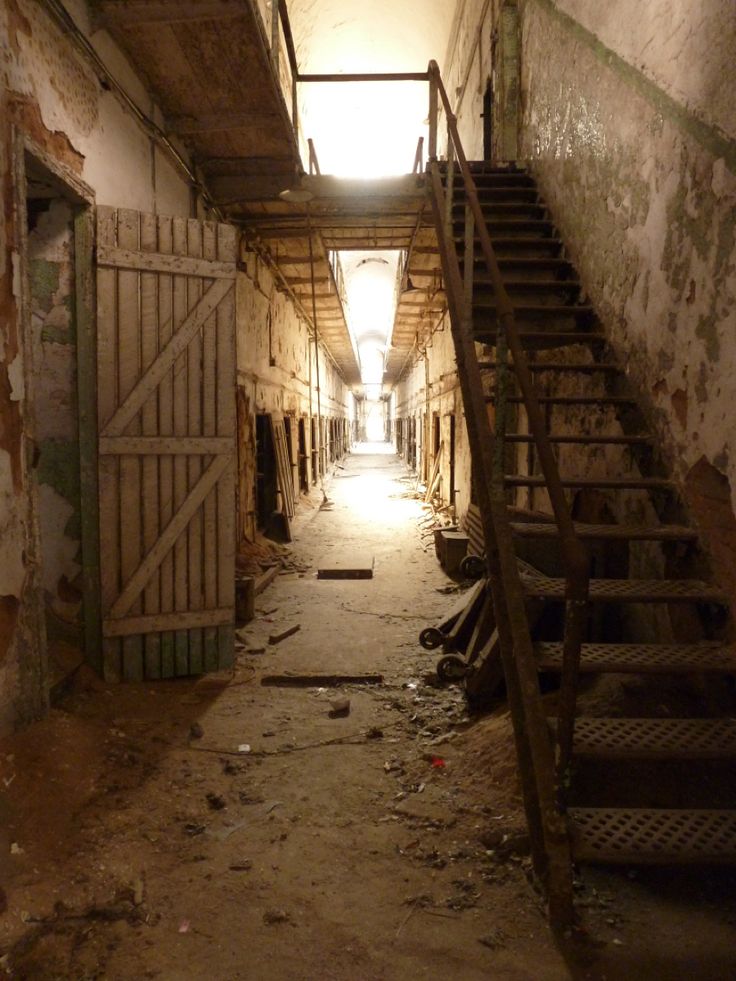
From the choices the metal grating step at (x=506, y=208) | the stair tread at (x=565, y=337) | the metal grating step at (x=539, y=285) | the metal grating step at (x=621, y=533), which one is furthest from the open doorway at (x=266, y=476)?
the metal grating step at (x=621, y=533)

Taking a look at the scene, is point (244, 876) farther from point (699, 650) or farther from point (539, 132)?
point (539, 132)

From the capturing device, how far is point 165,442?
4.68 m

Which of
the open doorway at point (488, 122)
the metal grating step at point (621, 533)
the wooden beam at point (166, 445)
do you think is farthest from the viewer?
the open doorway at point (488, 122)

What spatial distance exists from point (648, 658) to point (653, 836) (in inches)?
30.4

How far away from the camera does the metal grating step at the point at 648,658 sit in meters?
2.75

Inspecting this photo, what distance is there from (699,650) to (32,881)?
3.31m

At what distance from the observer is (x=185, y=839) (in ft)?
9.94

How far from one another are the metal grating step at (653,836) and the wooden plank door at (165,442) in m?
3.33

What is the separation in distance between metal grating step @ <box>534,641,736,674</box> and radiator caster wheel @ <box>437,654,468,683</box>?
175cm

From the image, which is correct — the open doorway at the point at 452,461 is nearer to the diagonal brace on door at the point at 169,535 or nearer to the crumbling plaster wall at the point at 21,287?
the diagonal brace on door at the point at 169,535

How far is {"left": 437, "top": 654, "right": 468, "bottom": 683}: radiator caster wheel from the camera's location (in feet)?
15.4

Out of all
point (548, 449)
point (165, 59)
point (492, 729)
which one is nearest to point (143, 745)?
point (492, 729)

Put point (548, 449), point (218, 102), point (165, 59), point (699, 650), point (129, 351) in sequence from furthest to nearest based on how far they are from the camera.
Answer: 1. point (218, 102)
2. point (165, 59)
3. point (129, 351)
4. point (699, 650)
5. point (548, 449)

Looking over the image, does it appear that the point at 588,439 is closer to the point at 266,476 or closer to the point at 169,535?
the point at 169,535
